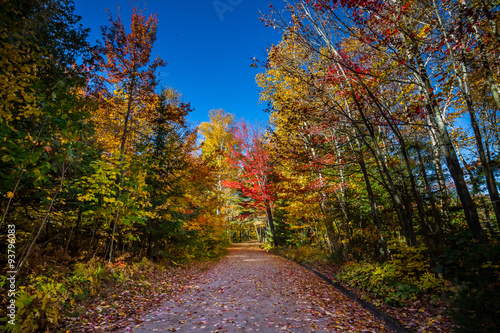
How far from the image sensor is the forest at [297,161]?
3553mm

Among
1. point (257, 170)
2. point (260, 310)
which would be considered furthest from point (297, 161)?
point (257, 170)

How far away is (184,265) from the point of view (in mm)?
10055

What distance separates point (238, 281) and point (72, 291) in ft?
15.9

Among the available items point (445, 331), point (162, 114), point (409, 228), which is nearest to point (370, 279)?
point (409, 228)

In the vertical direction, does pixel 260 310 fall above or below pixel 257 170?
below

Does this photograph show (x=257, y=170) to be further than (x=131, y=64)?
Yes

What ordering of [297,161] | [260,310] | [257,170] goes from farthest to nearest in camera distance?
[257,170] → [297,161] → [260,310]

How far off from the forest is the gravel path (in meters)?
0.97

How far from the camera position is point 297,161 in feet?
22.4

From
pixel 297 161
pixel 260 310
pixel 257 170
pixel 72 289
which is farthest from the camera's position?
pixel 257 170

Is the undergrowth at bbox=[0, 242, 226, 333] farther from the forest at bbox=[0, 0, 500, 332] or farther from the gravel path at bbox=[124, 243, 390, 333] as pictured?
the gravel path at bbox=[124, 243, 390, 333]

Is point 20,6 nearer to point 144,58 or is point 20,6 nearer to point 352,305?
point 144,58

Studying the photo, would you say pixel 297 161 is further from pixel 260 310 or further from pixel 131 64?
pixel 131 64

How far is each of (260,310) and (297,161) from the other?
4069 mm
